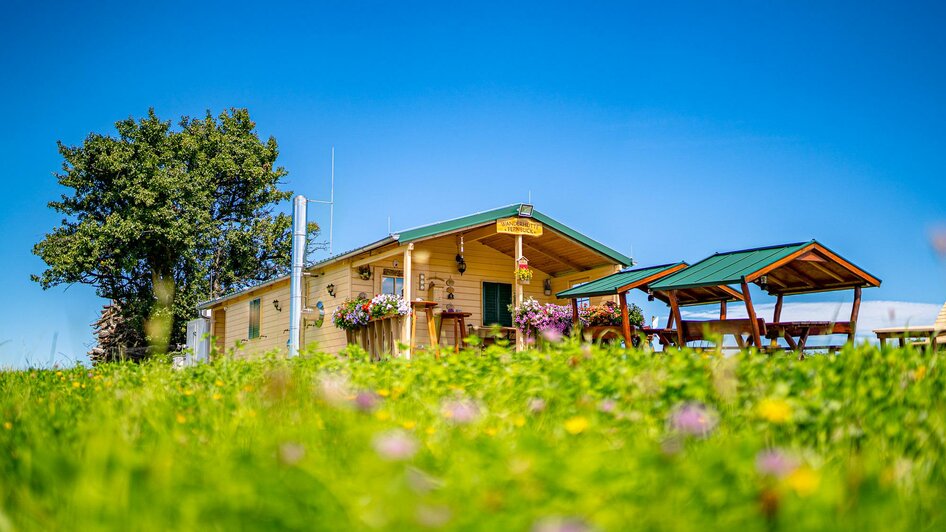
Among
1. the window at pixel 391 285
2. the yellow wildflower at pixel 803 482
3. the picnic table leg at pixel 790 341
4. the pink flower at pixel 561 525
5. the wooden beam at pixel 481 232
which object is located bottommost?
the pink flower at pixel 561 525

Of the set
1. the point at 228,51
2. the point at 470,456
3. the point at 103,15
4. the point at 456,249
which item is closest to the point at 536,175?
the point at 456,249

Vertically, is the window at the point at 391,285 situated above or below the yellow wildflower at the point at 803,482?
above

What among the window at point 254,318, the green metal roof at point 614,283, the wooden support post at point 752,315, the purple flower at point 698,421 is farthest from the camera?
the window at point 254,318

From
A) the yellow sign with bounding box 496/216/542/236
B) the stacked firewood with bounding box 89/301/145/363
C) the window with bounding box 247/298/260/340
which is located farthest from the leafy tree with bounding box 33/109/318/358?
the yellow sign with bounding box 496/216/542/236

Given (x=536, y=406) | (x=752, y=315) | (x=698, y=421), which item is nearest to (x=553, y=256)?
(x=752, y=315)

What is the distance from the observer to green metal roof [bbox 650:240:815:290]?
1001 centimetres

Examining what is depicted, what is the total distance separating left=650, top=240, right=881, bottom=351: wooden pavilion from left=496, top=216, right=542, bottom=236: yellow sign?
176 inches

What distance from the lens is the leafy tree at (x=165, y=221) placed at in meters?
26.1

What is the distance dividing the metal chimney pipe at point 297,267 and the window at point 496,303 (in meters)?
4.38

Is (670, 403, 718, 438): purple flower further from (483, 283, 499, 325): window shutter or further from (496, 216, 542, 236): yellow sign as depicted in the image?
(483, 283, 499, 325): window shutter

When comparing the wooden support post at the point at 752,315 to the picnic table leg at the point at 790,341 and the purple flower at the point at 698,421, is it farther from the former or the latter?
the purple flower at the point at 698,421

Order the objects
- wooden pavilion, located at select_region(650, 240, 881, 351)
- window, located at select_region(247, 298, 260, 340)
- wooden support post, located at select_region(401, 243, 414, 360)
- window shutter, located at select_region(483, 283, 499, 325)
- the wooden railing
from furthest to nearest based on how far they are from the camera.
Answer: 1. window, located at select_region(247, 298, 260, 340)
2. window shutter, located at select_region(483, 283, 499, 325)
3. wooden support post, located at select_region(401, 243, 414, 360)
4. the wooden railing
5. wooden pavilion, located at select_region(650, 240, 881, 351)

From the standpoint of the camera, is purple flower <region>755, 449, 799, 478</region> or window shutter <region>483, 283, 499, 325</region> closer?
purple flower <region>755, 449, 799, 478</region>

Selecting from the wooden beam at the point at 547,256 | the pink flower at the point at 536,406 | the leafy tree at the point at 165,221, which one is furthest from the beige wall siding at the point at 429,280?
the pink flower at the point at 536,406
